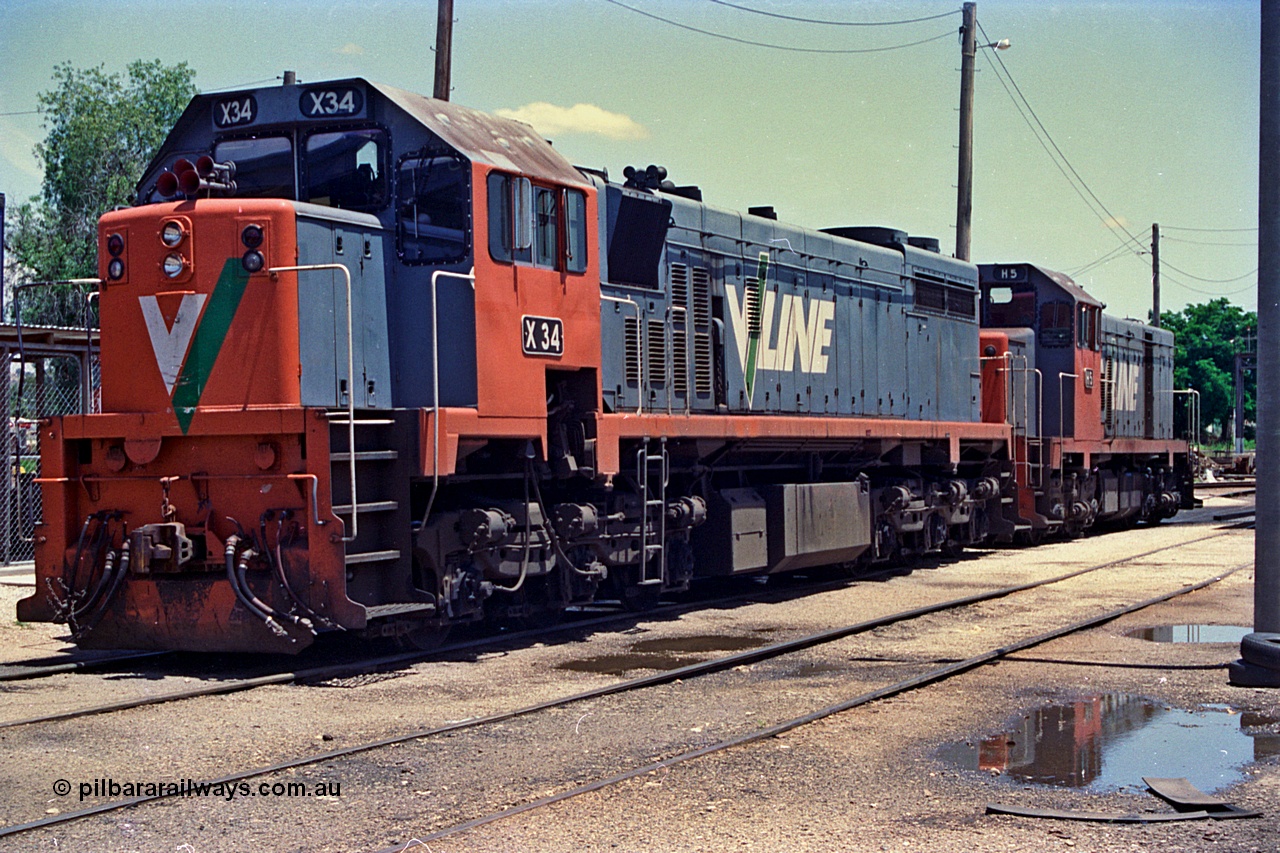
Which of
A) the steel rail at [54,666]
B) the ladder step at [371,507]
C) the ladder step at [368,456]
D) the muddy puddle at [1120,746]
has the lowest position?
the muddy puddle at [1120,746]

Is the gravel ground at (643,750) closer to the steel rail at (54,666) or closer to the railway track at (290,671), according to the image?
the railway track at (290,671)

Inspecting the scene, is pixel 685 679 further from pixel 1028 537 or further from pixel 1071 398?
pixel 1071 398

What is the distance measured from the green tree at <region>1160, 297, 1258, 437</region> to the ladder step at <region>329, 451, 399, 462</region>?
85380 millimetres

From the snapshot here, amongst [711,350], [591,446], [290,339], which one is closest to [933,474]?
[711,350]

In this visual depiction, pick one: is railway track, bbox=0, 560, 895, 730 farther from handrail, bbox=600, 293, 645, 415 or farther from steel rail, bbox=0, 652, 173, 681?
handrail, bbox=600, 293, 645, 415

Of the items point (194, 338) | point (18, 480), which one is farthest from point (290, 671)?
point (18, 480)

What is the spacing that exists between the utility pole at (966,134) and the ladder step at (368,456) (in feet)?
59.4

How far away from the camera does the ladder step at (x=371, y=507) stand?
30.5 ft

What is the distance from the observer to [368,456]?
9.50m

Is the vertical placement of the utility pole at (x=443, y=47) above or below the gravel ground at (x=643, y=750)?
above

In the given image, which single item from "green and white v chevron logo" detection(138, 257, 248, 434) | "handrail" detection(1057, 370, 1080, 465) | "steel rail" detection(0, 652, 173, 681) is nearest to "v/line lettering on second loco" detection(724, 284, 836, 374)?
"green and white v chevron logo" detection(138, 257, 248, 434)

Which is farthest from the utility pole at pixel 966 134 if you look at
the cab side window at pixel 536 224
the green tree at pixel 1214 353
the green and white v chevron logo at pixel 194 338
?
the green tree at pixel 1214 353

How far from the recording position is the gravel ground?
5.69 meters

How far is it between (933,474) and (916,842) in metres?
13.4
